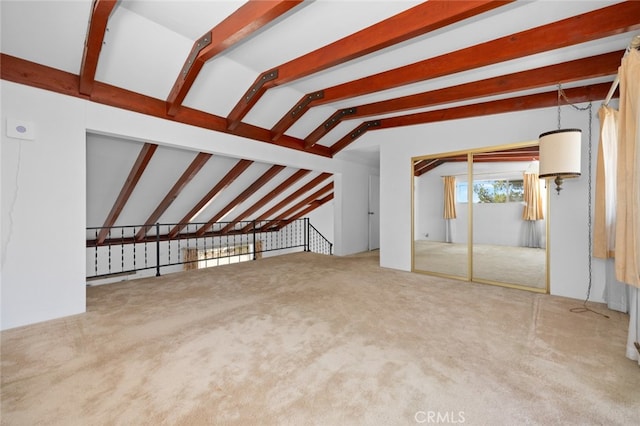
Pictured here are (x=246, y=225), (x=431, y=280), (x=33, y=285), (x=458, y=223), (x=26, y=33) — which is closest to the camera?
(x=26, y=33)

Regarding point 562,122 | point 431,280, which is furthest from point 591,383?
point 562,122

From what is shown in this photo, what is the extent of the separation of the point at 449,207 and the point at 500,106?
185 centimetres

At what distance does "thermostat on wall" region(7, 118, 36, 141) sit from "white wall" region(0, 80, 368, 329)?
35 millimetres

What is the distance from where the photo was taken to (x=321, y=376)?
1804 mm

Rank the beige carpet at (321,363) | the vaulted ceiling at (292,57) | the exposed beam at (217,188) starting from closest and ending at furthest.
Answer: the beige carpet at (321,363), the vaulted ceiling at (292,57), the exposed beam at (217,188)

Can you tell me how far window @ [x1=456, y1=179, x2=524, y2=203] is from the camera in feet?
13.7

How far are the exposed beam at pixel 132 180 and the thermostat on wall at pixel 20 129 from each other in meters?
1.27

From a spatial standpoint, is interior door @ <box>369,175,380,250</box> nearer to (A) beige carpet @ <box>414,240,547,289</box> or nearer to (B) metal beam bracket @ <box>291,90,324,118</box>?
(A) beige carpet @ <box>414,240,547,289</box>

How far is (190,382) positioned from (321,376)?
2.79ft

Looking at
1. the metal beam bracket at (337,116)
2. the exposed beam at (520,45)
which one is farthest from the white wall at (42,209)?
the metal beam bracket at (337,116)

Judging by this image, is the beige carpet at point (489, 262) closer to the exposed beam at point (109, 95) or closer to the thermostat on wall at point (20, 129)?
the exposed beam at point (109, 95)

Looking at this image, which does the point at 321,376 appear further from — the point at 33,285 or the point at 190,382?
the point at 33,285

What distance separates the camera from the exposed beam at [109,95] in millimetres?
2506

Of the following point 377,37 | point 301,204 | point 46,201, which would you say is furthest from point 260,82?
point 301,204
